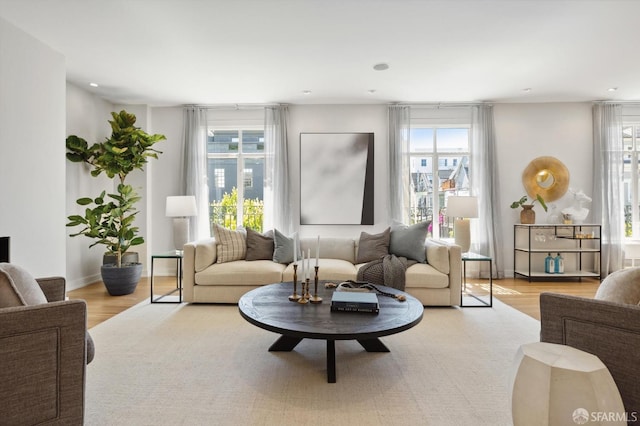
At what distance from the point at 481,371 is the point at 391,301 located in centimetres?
70

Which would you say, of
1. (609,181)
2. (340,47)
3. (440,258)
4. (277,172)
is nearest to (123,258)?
(277,172)

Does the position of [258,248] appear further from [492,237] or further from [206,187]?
[492,237]

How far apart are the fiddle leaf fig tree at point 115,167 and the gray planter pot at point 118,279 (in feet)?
0.49

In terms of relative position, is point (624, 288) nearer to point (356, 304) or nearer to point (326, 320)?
point (356, 304)

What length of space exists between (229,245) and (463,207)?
2.87 metres

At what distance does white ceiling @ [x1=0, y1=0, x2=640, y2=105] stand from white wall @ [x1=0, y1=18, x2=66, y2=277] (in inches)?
9.7

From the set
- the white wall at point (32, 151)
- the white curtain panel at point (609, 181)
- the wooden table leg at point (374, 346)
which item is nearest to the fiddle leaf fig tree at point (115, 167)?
the white wall at point (32, 151)

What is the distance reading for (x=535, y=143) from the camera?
5.28m

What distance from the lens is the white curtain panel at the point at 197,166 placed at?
521 cm

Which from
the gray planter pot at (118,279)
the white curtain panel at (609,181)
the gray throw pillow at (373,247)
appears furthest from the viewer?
the white curtain panel at (609,181)

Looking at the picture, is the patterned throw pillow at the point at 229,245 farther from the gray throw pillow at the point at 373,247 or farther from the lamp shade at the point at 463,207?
the lamp shade at the point at 463,207

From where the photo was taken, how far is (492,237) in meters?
5.11

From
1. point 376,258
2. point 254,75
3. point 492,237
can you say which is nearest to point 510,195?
point 492,237

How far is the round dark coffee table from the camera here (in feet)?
6.18
